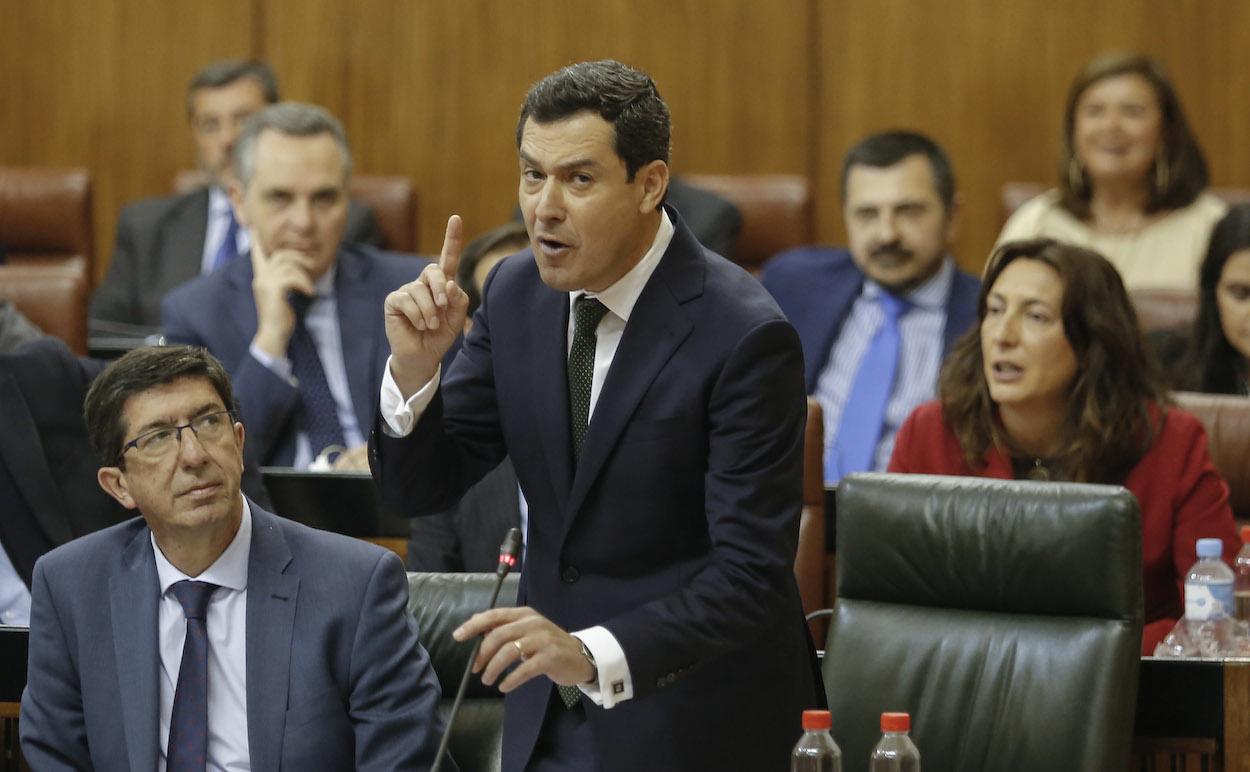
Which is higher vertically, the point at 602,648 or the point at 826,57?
the point at 826,57

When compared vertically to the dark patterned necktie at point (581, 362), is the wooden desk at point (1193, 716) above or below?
below

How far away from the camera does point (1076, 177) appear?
426 cm

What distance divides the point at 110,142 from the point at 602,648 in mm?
4258

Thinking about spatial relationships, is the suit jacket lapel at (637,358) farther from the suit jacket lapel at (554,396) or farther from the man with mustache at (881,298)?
the man with mustache at (881,298)

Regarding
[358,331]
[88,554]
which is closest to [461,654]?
[88,554]

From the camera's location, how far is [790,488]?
5.54 feet

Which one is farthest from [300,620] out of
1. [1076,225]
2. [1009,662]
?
[1076,225]

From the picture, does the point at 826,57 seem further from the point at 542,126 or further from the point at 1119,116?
the point at 542,126

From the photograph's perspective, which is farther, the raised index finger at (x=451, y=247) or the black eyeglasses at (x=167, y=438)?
the black eyeglasses at (x=167, y=438)

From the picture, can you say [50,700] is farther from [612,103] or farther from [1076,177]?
[1076,177]

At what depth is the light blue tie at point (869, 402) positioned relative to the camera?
3.74 metres

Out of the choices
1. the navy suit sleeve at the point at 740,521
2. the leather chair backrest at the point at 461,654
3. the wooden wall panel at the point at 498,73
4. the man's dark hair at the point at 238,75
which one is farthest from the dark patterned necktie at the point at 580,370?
the wooden wall panel at the point at 498,73

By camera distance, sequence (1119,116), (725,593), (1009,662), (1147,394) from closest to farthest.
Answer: (725,593)
(1009,662)
(1147,394)
(1119,116)

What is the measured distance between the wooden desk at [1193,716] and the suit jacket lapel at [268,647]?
3.41 feet
